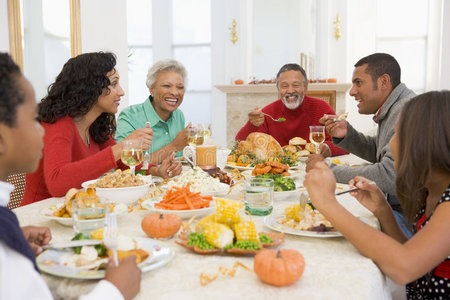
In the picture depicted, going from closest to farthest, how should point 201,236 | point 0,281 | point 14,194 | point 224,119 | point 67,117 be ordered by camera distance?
point 0,281 → point 201,236 → point 67,117 → point 14,194 → point 224,119

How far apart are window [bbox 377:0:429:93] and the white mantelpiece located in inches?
97.5

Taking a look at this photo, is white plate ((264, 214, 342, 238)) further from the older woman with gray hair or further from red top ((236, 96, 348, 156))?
red top ((236, 96, 348, 156))

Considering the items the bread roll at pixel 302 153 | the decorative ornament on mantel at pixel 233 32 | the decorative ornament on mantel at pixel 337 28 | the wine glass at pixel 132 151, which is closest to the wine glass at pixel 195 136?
the wine glass at pixel 132 151

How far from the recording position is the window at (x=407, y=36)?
8625 millimetres

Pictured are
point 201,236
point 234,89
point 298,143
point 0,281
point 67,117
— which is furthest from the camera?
point 234,89

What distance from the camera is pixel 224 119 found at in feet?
26.2

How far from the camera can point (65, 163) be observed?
6.57 feet

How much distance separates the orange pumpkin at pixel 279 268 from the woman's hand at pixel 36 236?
0.63 metres

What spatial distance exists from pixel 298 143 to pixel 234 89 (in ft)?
12.5

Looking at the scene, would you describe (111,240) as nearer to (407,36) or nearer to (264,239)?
(264,239)

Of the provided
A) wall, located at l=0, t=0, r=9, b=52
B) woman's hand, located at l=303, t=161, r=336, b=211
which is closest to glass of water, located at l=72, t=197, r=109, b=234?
woman's hand, located at l=303, t=161, r=336, b=211

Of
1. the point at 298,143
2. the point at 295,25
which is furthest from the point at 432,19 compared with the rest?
the point at 298,143

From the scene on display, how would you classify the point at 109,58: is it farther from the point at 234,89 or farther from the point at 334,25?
the point at 334,25

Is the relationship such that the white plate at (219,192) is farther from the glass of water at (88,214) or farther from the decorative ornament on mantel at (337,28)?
the decorative ornament on mantel at (337,28)
